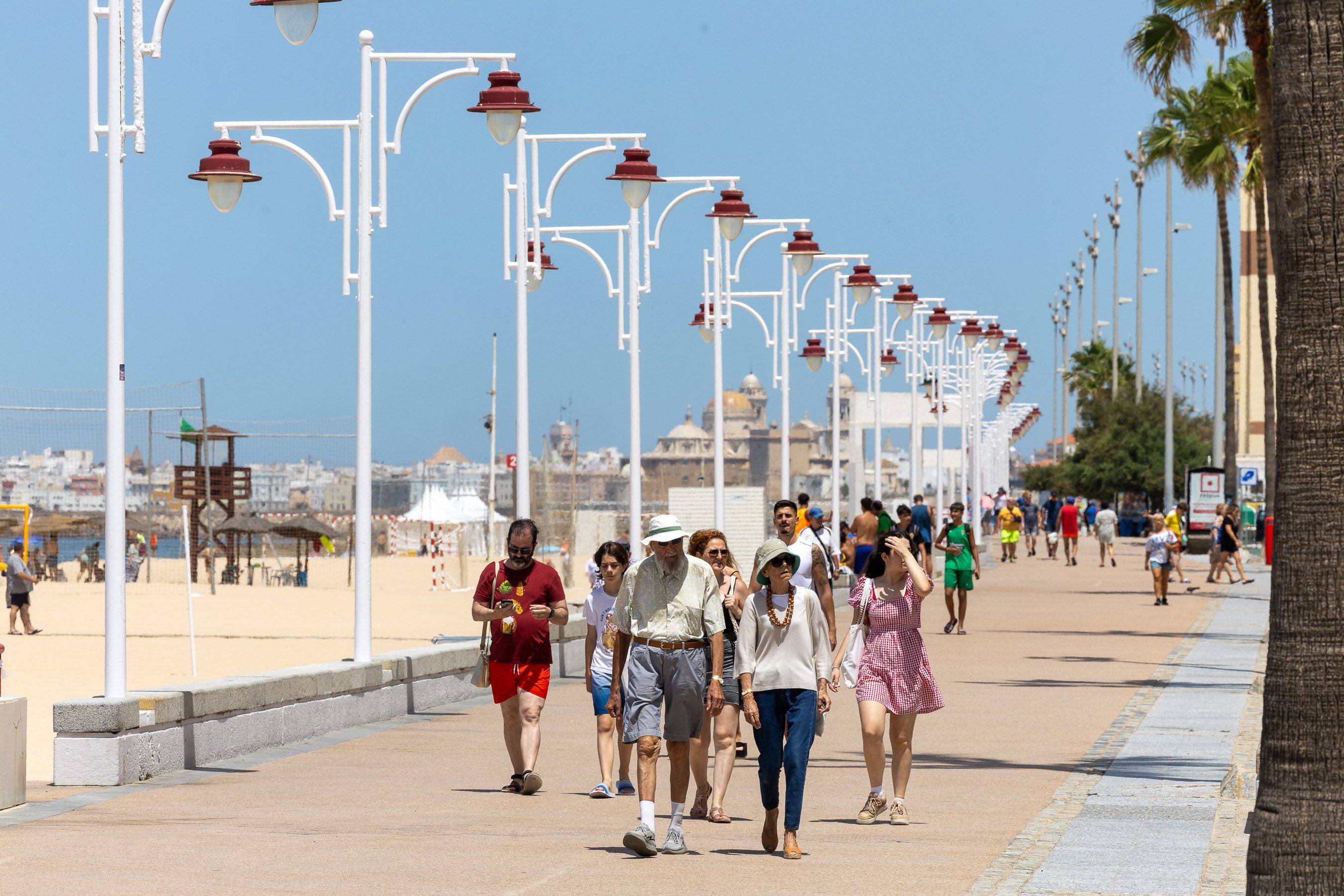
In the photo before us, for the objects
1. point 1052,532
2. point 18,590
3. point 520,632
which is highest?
point 520,632

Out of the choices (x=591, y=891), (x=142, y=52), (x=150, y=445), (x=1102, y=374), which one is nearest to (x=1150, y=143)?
(x=150, y=445)

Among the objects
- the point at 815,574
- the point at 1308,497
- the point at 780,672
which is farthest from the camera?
the point at 815,574

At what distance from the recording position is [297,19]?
12.0m

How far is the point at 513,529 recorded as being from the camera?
34.2 feet

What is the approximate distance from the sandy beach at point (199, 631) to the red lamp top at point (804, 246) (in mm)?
7297

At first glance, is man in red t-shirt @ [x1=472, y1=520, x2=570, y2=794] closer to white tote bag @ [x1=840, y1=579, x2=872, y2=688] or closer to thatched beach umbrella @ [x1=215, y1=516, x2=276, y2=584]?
white tote bag @ [x1=840, y1=579, x2=872, y2=688]

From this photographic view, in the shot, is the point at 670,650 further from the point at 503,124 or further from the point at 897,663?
the point at 503,124

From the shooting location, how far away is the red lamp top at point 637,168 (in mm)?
19125

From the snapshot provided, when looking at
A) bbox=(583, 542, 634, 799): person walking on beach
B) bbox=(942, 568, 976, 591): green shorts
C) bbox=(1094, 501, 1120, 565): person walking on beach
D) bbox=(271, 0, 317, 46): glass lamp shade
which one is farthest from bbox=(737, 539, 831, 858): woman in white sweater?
bbox=(1094, 501, 1120, 565): person walking on beach

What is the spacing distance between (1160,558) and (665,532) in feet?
70.3

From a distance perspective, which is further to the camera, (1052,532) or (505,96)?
(1052,532)

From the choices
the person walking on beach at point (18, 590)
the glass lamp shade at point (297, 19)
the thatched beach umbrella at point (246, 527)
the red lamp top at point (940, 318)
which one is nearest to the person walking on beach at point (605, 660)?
the glass lamp shade at point (297, 19)

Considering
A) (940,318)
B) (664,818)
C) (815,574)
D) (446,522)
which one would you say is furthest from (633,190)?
(446,522)

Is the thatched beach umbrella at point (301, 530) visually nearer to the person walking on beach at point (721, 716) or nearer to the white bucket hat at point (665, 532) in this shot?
the person walking on beach at point (721, 716)
